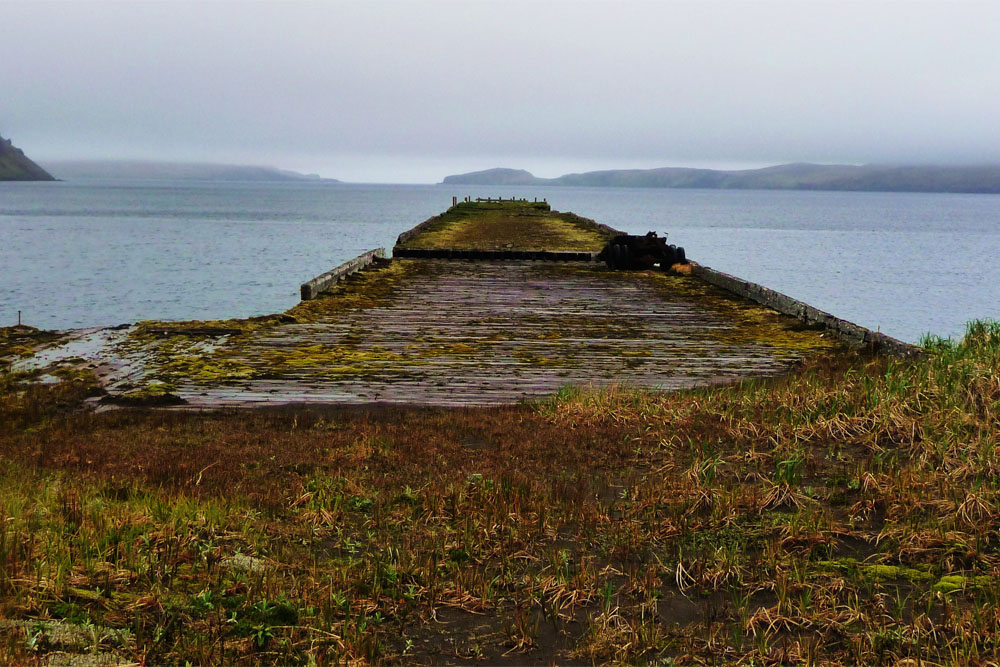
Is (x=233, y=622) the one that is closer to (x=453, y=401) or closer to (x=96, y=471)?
(x=96, y=471)

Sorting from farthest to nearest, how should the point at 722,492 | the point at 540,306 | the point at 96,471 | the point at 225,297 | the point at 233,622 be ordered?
1. the point at 225,297
2. the point at 540,306
3. the point at 96,471
4. the point at 722,492
5. the point at 233,622

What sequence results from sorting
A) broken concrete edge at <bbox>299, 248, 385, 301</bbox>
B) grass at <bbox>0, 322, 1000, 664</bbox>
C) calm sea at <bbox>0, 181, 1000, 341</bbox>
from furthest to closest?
1. calm sea at <bbox>0, 181, 1000, 341</bbox>
2. broken concrete edge at <bbox>299, 248, 385, 301</bbox>
3. grass at <bbox>0, 322, 1000, 664</bbox>

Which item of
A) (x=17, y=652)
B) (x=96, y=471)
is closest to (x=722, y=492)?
(x=17, y=652)

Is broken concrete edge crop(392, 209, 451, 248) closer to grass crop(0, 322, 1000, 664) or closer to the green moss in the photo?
grass crop(0, 322, 1000, 664)

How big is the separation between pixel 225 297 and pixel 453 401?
102 ft

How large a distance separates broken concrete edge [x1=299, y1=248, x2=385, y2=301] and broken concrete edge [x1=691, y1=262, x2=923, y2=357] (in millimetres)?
7878

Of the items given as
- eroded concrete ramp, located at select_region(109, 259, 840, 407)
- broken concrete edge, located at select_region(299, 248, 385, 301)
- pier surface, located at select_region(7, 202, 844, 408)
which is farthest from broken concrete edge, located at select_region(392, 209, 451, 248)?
eroded concrete ramp, located at select_region(109, 259, 840, 407)

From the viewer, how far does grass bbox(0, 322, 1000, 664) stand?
3.50 m

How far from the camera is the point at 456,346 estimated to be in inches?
399

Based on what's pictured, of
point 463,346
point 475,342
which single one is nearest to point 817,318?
point 475,342

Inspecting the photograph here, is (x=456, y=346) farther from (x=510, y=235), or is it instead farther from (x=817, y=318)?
(x=510, y=235)

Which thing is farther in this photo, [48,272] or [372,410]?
[48,272]

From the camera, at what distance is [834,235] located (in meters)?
92.4

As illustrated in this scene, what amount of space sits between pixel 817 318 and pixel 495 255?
10.8m
